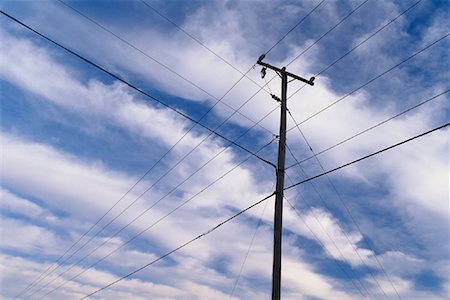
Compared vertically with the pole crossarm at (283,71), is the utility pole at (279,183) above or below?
below

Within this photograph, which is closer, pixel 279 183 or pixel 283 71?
pixel 279 183

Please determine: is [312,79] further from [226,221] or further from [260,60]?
[226,221]

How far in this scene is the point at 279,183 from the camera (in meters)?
11.0

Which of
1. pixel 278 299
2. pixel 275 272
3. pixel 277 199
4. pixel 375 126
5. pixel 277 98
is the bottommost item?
pixel 278 299

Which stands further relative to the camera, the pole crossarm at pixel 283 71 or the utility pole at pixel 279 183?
the pole crossarm at pixel 283 71

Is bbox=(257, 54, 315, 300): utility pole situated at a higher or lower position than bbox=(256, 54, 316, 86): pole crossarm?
lower

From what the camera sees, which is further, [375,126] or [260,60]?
[260,60]

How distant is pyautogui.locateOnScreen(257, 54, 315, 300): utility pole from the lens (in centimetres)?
942

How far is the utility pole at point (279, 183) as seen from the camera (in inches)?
371

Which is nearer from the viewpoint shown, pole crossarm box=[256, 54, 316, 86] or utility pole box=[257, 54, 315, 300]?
utility pole box=[257, 54, 315, 300]

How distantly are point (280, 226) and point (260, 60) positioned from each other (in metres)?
6.61

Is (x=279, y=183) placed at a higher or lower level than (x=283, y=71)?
lower

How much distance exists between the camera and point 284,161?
11367 mm

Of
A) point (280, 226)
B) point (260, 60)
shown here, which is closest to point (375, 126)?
point (280, 226)
